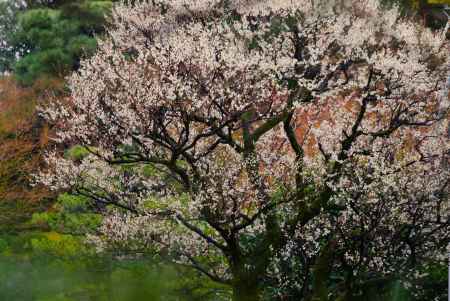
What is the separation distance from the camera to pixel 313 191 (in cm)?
903

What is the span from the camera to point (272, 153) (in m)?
9.16

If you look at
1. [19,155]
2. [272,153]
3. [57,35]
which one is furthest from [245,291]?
[57,35]

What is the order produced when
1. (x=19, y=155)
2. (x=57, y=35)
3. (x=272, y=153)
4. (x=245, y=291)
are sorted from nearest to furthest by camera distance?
(x=245, y=291), (x=272, y=153), (x=19, y=155), (x=57, y=35)

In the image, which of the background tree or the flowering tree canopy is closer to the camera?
the flowering tree canopy

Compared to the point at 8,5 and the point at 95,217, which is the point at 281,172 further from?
the point at 8,5

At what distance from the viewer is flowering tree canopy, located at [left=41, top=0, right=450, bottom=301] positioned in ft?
25.9

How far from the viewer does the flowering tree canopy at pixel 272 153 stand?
7.90m

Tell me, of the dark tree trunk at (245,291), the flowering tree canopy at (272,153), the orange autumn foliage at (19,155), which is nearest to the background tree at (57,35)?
the orange autumn foliage at (19,155)

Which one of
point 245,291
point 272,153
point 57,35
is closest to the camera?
point 245,291

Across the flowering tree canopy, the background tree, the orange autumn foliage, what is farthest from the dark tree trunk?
the background tree

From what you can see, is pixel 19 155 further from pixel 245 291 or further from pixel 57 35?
pixel 245 291

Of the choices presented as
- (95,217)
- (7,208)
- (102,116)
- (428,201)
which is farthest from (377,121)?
(7,208)

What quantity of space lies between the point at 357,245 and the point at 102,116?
447cm

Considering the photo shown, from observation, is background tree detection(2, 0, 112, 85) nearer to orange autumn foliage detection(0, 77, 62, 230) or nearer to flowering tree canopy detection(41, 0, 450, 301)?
orange autumn foliage detection(0, 77, 62, 230)
